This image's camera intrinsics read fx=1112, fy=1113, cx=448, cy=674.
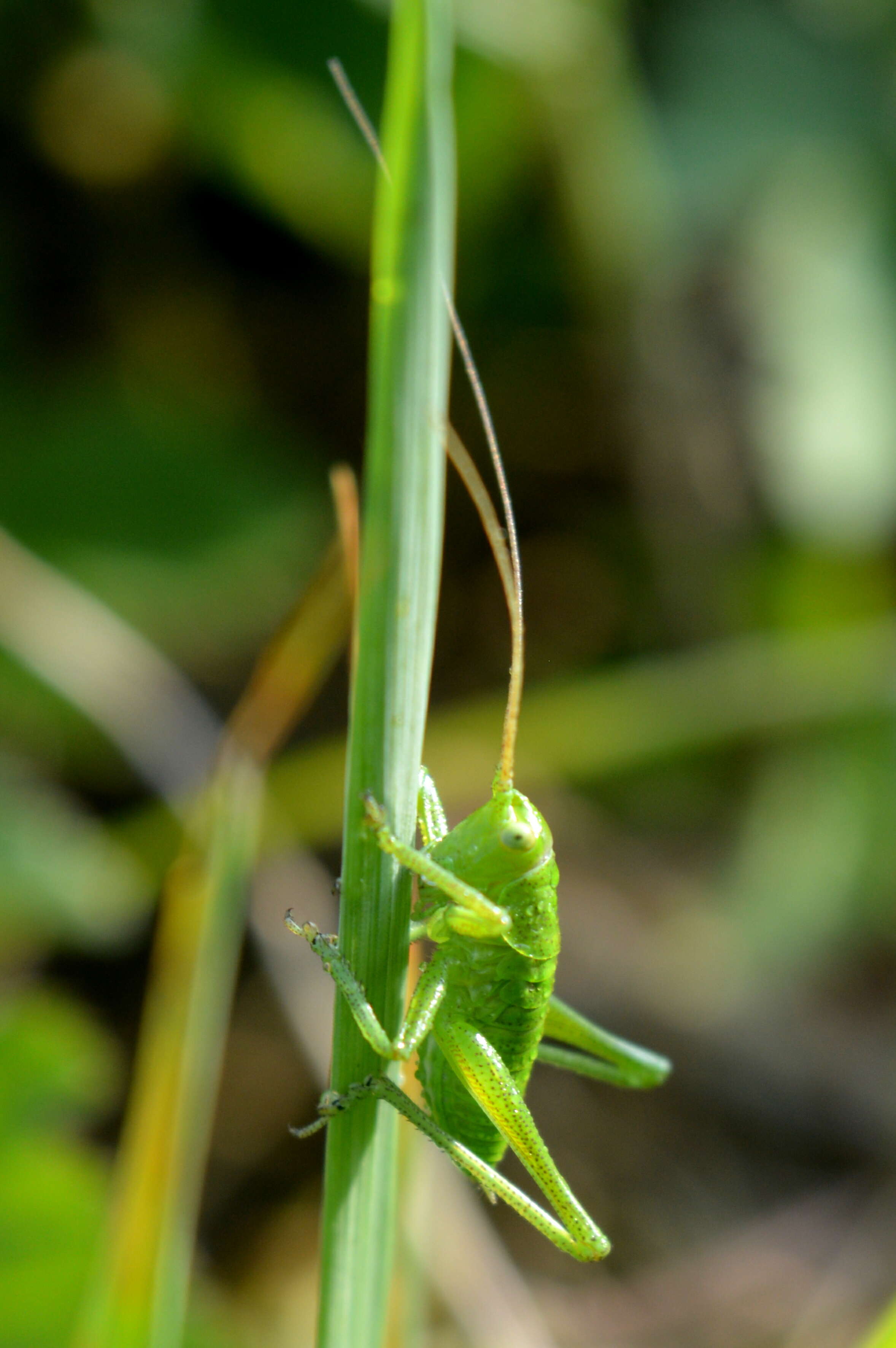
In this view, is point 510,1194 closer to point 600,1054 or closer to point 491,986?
point 491,986

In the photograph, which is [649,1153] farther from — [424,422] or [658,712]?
[424,422]

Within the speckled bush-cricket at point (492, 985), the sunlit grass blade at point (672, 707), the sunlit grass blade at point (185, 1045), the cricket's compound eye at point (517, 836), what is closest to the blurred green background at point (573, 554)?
the sunlit grass blade at point (672, 707)

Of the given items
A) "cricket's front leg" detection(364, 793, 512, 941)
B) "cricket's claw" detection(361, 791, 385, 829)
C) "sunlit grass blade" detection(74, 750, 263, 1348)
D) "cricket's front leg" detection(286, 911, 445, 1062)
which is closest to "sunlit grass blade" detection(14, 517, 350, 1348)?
"sunlit grass blade" detection(74, 750, 263, 1348)

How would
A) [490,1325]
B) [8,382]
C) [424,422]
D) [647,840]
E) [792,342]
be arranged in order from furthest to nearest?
1. [647,840]
2. [792,342]
3. [8,382]
4. [490,1325]
5. [424,422]

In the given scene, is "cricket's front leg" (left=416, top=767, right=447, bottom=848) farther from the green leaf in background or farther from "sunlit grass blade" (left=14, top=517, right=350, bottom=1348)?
the green leaf in background

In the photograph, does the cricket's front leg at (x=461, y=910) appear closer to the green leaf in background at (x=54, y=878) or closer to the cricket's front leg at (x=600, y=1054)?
the cricket's front leg at (x=600, y=1054)

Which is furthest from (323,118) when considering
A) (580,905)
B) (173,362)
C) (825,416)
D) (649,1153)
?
(649,1153)

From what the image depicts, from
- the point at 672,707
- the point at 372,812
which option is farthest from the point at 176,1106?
the point at 672,707
